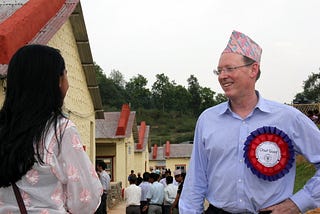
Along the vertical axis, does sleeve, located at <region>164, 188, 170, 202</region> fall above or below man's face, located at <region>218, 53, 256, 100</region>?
below

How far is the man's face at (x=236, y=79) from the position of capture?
13.6 feet

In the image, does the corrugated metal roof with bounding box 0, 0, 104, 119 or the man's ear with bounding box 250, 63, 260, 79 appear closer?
the man's ear with bounding box 250, 63, 260, 79

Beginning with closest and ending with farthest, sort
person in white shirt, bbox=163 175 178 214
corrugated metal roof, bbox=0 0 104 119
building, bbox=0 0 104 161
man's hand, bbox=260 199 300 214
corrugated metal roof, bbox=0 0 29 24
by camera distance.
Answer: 1. man's hand, bbox=260 199 300 214
2. building, bbox=0 0 104 161
3. corrugated metal roof, bbox=0 0 104 119
4. corrugated metal roof, bbox=0 0 29 24
5. person in white shirt, bbox=163 175 178 214

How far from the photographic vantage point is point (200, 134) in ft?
14.2

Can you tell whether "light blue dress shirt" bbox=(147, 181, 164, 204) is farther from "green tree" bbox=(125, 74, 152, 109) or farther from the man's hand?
"green tree" bbox=(125, 74, 152, 109)

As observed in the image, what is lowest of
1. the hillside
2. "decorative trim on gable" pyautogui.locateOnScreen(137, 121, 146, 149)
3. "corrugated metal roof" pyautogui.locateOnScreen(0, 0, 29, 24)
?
the hillside

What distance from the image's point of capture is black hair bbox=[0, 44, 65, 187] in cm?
309

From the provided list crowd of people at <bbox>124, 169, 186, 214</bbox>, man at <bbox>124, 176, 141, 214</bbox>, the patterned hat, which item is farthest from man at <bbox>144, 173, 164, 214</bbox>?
the patterned hat

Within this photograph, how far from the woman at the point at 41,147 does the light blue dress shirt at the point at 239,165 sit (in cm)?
111

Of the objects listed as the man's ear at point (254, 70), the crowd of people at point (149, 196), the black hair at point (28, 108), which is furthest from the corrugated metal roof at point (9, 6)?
the black hair at point (28, 108)

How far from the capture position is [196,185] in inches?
167

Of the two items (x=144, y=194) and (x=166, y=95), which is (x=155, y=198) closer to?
(x=144, y=194)

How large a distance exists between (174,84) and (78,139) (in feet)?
467

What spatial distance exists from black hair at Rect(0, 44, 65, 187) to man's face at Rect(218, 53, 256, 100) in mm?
1312
